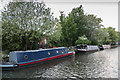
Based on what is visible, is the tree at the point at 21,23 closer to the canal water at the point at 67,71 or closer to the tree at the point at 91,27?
the canal water at the point at 67,71

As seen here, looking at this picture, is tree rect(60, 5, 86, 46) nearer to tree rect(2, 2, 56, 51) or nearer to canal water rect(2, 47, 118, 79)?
tree rect(2, 2, 56, 51)

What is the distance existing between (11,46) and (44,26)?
6.77 meters

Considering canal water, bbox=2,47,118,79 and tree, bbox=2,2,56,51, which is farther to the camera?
tree, bbox=2,2,56,51

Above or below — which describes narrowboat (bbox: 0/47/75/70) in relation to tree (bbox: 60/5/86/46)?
below

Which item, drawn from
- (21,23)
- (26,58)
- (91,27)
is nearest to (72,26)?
(91,27)

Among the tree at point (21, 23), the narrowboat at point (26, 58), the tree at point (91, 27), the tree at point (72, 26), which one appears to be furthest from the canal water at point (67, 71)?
the tree at point (91, 27)

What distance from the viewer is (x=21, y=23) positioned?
18562 mm

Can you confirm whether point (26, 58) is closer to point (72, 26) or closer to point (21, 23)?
point (21, 23)

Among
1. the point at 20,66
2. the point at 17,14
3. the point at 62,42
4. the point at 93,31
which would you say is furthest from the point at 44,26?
the point at 93,31

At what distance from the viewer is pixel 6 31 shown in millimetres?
18297

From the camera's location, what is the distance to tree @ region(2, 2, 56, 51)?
→ 1828 cm

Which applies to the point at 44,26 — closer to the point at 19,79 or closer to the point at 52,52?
the point at 52,52

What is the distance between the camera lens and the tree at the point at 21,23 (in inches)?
720

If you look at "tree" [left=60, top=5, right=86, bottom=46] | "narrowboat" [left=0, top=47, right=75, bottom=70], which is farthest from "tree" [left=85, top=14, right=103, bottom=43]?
"narrowboat" [left=0, top=47, right=75, bottom=70]
